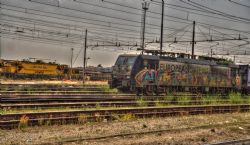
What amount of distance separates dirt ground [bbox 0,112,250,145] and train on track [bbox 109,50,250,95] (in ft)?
29.3

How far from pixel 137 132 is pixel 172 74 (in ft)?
47.7

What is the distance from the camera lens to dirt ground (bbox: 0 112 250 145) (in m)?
9.62

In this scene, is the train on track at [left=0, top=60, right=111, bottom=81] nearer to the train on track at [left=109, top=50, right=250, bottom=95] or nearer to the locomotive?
the locomotive

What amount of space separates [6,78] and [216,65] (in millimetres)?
29451

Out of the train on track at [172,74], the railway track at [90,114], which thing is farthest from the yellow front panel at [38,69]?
the railway track at [90,114]

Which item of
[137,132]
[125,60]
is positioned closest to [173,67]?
[125,60]

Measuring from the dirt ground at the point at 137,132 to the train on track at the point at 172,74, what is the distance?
8.94m

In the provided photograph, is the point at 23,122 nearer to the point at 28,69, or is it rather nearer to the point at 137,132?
the point at 137,132

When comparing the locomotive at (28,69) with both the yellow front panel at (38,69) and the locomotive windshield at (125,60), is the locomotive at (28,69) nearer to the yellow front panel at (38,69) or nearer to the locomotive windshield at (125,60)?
the yellow front panel at (38,69)

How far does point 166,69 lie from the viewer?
24.6 meters

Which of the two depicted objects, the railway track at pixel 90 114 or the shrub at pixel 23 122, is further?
the railway track at pixel 90 114

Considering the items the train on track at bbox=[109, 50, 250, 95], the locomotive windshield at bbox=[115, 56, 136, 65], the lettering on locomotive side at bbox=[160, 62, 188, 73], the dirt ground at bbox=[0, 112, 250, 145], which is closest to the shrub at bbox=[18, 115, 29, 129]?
the dirt ground at bbox=[0, 112, 250, 145]

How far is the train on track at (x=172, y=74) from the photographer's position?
75.5ft

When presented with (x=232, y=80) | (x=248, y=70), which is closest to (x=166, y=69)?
(x=232, y=80)
